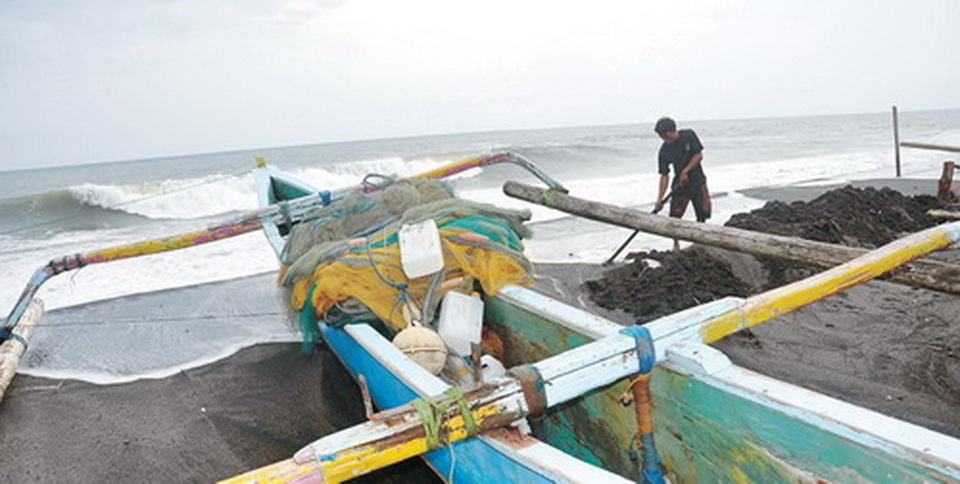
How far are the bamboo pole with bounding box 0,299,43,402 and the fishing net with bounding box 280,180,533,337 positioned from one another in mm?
2625

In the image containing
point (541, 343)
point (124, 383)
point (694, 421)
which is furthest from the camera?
point (124, 383)

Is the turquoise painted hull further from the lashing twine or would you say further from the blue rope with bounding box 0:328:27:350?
the blue rope with bounding box 0:328:27:350

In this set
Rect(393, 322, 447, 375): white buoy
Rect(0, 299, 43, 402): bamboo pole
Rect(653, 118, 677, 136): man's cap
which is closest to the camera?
Rect(393, 322, 447, 375): white buoy

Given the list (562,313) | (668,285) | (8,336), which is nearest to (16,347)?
(8,336)

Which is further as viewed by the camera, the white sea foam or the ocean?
the white sea foam

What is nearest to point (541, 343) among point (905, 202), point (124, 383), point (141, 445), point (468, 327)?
point (468, 327)

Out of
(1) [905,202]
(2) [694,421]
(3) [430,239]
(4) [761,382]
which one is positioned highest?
(3) [430,239]

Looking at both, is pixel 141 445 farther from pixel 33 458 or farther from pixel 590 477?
pixel 590 477

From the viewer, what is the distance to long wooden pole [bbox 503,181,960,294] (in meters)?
3.15

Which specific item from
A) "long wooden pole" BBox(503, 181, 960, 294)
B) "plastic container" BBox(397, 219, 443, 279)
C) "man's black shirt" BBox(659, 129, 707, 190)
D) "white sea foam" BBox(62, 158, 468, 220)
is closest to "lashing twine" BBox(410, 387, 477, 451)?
"plastic container" BBox(397, 219, 443, 279)

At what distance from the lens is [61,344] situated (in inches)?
236

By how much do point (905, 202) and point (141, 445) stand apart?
31.4 feet

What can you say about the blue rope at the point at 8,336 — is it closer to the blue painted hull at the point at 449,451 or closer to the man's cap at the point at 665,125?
the blue painted hull at the point at 449,451

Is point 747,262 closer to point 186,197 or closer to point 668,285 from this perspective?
point 668,285
